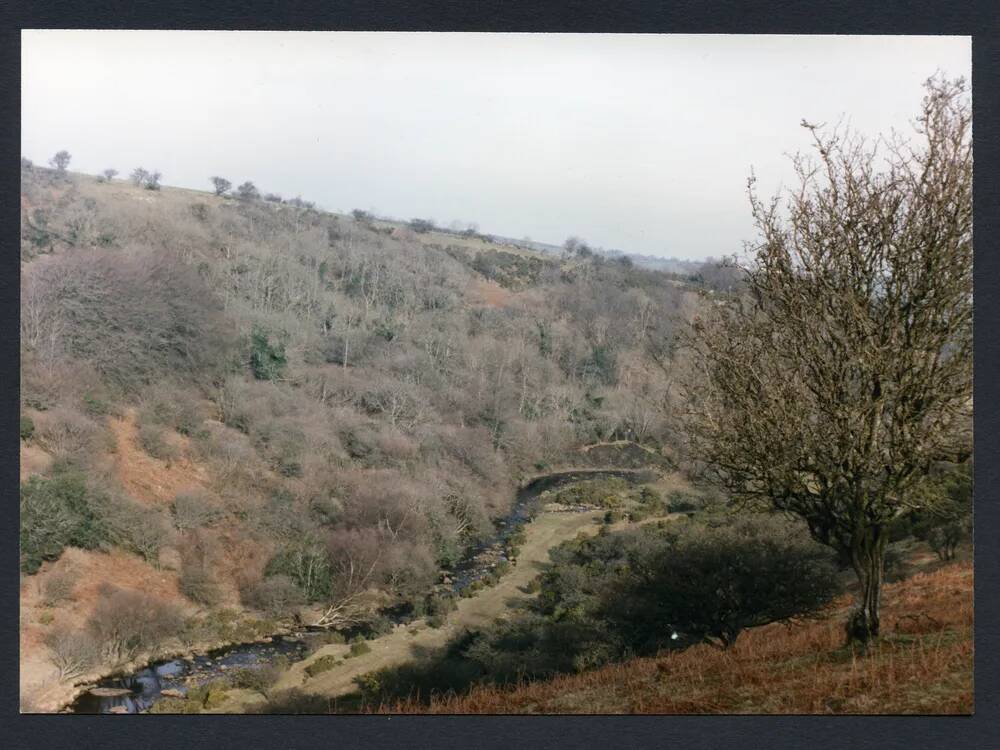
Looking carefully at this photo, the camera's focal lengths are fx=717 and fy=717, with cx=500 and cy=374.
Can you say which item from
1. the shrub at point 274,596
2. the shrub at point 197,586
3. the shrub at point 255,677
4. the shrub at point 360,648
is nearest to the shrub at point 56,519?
the shrub at point 197,586

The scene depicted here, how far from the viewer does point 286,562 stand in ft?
21.7

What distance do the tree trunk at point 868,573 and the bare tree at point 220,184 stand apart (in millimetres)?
6049

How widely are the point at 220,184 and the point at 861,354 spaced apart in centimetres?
569

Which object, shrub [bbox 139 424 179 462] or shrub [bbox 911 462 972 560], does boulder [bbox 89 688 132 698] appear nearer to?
shrub [bbox 139 424 179 462]

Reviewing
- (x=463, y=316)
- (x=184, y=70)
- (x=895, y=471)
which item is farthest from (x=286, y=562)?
(x=895, y=471)

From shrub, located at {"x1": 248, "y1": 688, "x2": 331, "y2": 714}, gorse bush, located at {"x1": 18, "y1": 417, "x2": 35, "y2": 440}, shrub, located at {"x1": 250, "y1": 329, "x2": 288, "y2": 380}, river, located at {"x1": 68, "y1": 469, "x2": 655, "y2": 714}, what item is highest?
shrub, located at {"x1": 250, "y1": 329, "x2": 288, "y2": 380}

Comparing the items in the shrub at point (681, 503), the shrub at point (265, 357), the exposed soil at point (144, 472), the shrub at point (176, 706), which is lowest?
the shrub at point (176, 706)

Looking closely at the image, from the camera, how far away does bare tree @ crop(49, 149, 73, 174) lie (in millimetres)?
6086

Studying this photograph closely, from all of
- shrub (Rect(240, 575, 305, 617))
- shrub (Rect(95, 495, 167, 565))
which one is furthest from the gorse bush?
shrub (Rect(240, 575, 305, 617))

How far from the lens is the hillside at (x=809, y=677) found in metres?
4.97

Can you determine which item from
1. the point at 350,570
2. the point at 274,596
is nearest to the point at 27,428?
the point at 274,596

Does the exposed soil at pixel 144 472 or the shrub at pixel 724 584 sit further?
the exposed soil at pixel 144 472

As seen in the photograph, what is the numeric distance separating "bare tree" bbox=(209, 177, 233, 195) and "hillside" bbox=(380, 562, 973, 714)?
15.9 feet

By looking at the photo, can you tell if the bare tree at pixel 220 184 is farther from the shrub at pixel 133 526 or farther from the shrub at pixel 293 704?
the shrub at pixel 293 704
